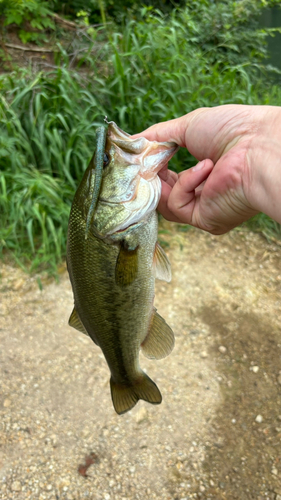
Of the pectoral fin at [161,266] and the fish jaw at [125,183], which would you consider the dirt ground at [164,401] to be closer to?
the pectoral fin at [161,266]

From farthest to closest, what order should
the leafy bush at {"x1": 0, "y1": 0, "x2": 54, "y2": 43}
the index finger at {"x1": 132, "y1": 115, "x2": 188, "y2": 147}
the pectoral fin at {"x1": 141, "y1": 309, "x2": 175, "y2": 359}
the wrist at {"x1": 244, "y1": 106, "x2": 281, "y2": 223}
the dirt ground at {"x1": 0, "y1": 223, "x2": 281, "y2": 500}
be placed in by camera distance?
the leafy bush at {"x1": 0, "y1": 0, "x2": 54, "y2": 43}, the dirt ground at {"x1": 0, "y1": 223, "x2": 281, "y2": 500}, the index finger at {"x1": 132, "y1": 115, "x2": 188, "y2": 147}, the pectoral fin at {"x1": 141, "y1": 309, "x2": 175, "y2": 359}, the wrist at {"x1": 244, "y1": 106, "x2": 281, "y2": 223}

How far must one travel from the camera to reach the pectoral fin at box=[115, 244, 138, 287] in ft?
4.58

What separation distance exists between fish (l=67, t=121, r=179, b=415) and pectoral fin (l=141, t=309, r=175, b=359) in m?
0.19

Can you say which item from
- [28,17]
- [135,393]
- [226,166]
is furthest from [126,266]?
[28,17]

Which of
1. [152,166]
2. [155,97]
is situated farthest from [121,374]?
[155,97]

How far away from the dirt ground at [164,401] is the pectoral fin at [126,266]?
5.86ft

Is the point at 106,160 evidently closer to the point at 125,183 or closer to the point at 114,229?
the point at 125,183

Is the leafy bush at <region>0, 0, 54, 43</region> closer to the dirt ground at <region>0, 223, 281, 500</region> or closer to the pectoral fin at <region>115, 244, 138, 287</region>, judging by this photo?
the dirt ground at <region>0, 223, 281, 500</region>

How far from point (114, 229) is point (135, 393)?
879 mm

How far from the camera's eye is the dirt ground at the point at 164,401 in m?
2.44

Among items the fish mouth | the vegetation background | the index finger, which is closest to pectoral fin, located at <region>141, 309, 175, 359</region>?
the fish mouth

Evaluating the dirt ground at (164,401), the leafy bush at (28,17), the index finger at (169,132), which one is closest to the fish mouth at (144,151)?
the index finger at (169,132)

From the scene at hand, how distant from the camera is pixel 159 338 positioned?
168cm

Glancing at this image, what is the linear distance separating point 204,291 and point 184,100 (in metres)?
2.20
